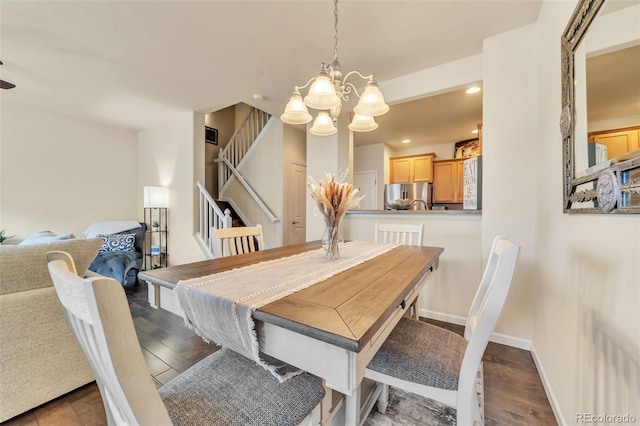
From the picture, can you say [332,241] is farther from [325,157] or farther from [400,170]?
[400,170]

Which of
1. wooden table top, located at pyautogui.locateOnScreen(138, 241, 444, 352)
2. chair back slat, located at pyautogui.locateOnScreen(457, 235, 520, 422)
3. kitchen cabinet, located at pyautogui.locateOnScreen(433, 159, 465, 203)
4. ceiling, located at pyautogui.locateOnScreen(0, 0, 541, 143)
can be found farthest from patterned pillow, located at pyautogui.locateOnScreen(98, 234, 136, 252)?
kitchen cabinet, located at pyautogui.locateOnScreen(433, 159, 465, 203)

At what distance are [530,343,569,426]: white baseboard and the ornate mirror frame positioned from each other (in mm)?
1006

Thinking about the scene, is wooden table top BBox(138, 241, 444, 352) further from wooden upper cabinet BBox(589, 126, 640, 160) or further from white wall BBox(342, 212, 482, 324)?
white wall BBox(342, 212, 482, 324)

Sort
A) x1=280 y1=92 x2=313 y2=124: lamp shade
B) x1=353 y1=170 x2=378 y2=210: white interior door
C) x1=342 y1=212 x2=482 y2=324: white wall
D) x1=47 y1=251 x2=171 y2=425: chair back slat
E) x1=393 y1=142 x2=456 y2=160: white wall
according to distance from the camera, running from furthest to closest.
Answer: x1=353 y1=170 x2=378 y2=210: white interior door, x1=393 y1=142 x2=456 y2=160: white wall, x1=342 y1=212 x2=482 y2=324: white wall, x1=280 y1=92 x2=313 y2=124: lamp shade, x1=47 y1=251 x2=171 y2=425: chair back slat

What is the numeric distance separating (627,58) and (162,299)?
1.81 meters

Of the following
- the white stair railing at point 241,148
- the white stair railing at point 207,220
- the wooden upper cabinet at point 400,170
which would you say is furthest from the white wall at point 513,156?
the wooden upper cabinet at point 400,170

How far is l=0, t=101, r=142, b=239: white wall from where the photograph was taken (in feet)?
11.0

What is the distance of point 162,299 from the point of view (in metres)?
1.05

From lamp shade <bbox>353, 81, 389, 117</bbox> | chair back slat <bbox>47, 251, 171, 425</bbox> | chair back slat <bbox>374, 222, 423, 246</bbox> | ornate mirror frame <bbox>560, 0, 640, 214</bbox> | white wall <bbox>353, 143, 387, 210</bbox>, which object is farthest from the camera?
white wall <bbox>353, 143, 387, 210</bbox>

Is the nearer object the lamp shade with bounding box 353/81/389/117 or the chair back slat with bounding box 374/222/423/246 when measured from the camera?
the lamp shade with bounding box 353/81/389/117

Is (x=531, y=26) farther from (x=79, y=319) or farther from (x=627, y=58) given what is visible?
(x=79, y=319)

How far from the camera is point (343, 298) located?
83 cm

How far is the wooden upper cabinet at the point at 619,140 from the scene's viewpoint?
2.31 ft

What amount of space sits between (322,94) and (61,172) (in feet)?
15.0
